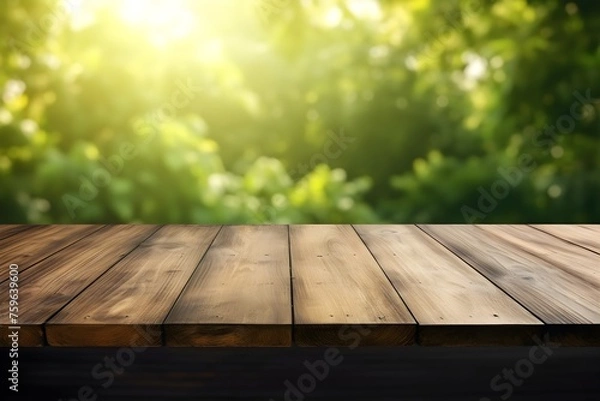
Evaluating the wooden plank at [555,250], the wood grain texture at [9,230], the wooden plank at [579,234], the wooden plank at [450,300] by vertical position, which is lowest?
the wooden plank at [579,234]

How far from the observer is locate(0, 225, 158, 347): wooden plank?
105 cm

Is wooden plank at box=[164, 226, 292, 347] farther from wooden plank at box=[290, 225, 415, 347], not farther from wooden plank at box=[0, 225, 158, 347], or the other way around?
wooden plank at box=[0, 225, 158, 347]

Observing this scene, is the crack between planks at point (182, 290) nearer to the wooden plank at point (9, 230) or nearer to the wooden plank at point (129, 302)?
the wooden plank at point (129, 302)

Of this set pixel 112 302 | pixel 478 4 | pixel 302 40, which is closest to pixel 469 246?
pixel 112 302

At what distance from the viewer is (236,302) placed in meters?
1.15

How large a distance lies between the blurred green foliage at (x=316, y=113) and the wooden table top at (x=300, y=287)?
1.94 meters
